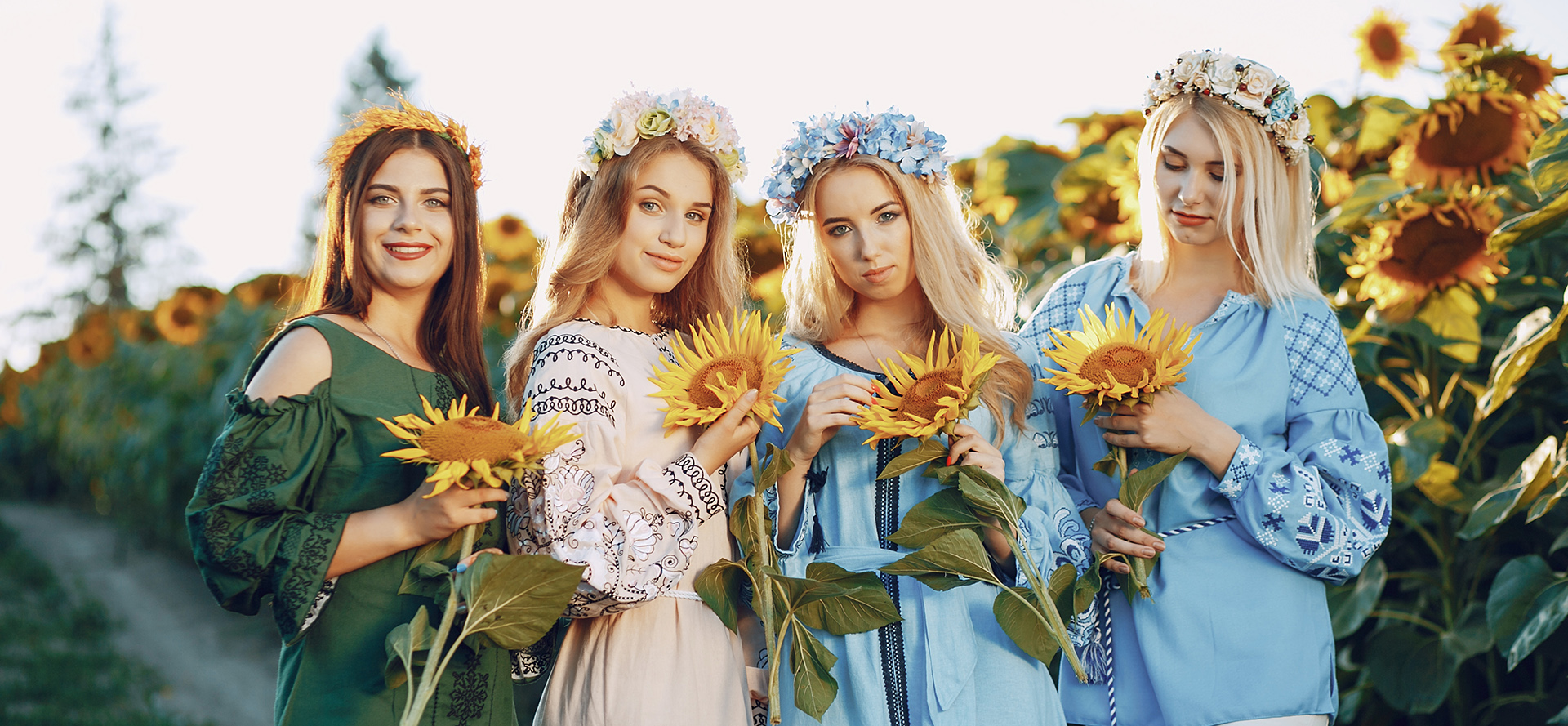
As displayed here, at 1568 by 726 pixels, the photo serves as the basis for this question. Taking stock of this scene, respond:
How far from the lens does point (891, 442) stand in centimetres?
254

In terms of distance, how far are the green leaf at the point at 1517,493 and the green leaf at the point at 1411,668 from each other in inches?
21.4

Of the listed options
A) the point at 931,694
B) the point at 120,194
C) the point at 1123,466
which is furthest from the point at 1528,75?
the point at 120,194

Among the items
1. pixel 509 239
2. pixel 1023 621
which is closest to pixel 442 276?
pixel 1023 621

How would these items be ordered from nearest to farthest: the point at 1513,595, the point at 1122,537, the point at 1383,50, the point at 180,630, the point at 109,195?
1. the point at 1122,537
2. the point at 1513,595
3. the point at 1383,50
4. the point at 180,630
5. the point at 109,195

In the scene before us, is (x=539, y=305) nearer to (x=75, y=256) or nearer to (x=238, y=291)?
(x=238, y=291)

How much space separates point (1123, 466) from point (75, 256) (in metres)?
29.9

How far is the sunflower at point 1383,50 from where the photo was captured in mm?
4477

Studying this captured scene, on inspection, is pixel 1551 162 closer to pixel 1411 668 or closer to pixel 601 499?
pixel 1411 668

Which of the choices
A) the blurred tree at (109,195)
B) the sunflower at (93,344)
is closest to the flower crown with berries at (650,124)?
the sunflower at (93,344)

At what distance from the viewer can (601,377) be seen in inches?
93.8

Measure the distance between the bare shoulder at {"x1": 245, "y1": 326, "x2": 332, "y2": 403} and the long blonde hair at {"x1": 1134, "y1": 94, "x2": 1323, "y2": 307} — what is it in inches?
74.6

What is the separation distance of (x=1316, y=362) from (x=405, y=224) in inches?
80.1

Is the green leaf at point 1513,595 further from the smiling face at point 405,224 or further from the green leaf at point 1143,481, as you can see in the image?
the smiling face at point 405,224

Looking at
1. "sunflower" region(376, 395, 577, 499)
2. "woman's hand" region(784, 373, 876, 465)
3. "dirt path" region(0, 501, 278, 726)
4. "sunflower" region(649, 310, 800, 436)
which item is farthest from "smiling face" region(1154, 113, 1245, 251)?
"dirt path" region(0, 501, 278, 726)
